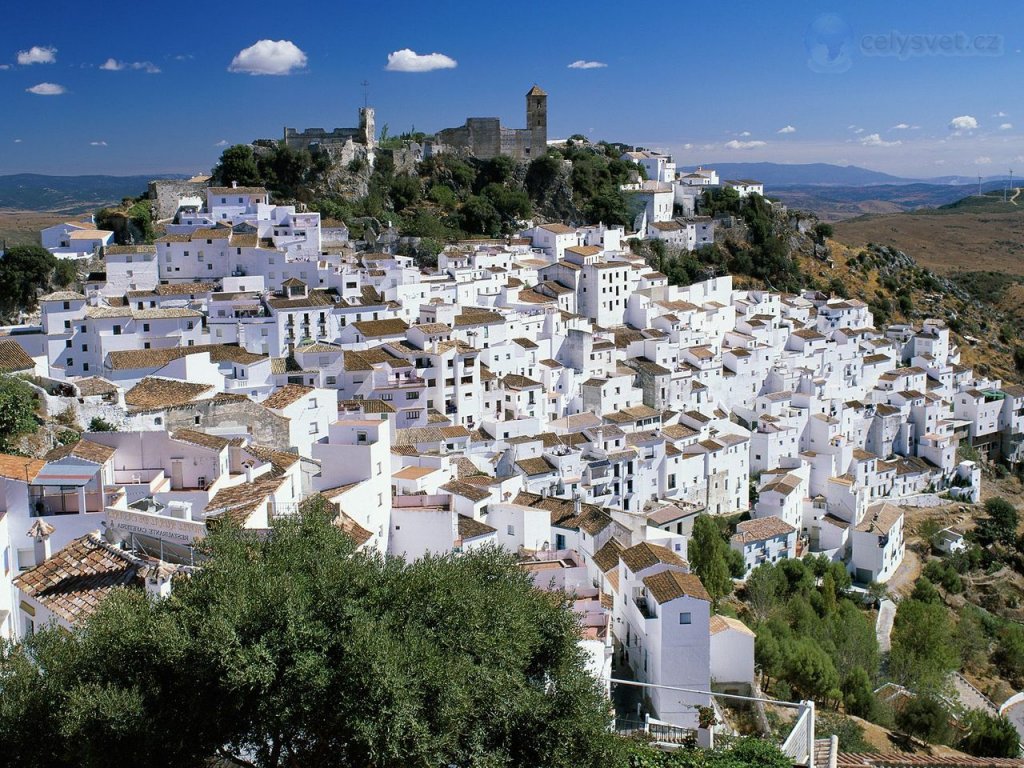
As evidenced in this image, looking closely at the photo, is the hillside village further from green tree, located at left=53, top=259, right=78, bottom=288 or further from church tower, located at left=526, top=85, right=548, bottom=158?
church tower, located at left=526, top=85, right=548, bottom=158

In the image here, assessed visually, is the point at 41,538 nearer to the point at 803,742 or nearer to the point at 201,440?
the point at 201,440

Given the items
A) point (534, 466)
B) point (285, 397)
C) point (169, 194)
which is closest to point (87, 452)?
point (285, 397)

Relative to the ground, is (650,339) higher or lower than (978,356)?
higher

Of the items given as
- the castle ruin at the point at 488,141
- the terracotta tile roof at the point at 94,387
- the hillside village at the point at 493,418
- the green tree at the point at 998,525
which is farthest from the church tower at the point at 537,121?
the terracotta tile roof at the point at 94,387

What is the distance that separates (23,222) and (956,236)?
305 feet

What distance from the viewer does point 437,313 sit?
3117 cm

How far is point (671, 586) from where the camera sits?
1620 centimetres

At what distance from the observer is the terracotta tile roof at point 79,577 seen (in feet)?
38.0

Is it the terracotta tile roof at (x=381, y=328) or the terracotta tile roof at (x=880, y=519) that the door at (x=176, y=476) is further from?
the terracotta tile roof at (x=880, y=519)

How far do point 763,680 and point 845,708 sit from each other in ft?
6.59

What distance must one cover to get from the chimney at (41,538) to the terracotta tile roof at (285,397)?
903 cm

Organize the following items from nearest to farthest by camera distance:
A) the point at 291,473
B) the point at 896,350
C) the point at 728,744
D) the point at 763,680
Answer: the point at 728,744 < the point at 291,473 < the point at 763,680 < the point at 896,350

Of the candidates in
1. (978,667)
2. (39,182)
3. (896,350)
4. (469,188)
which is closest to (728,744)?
(978,667)

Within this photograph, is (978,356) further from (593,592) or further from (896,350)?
(593,592)
